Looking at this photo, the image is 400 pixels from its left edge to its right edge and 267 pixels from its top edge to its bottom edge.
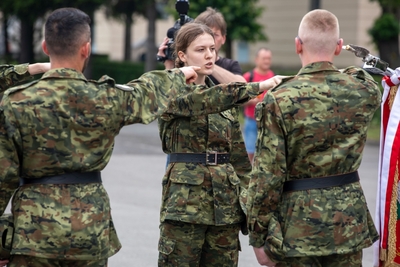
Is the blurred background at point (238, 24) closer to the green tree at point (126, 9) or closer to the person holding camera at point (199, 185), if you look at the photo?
the green tree at point (126, 9)

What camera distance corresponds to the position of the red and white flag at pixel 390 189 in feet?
14.8

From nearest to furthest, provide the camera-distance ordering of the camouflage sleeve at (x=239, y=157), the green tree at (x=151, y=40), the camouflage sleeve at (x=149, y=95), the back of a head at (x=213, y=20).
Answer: the camouflage sleeve at (x=149, y=95)
the camouflage sleeve at (x=239, y=157)
the back of a head at (x=213, y=20)
the green tree at (x=151, y=40)

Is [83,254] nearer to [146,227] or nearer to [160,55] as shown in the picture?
[160,55]

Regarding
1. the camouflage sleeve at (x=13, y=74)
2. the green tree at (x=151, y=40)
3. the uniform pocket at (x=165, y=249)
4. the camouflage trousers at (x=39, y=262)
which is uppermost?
the camouflage sleeve at (x=13, y=74)

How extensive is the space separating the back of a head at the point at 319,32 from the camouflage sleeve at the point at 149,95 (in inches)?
27.0

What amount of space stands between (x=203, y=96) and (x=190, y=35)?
0.50 meters

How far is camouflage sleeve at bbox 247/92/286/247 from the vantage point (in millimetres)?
3787

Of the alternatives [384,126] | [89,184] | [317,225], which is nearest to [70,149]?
[89,184]

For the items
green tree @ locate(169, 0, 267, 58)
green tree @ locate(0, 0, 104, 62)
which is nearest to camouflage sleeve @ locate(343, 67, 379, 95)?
green tree @ locate(169, 0, 267, 58)

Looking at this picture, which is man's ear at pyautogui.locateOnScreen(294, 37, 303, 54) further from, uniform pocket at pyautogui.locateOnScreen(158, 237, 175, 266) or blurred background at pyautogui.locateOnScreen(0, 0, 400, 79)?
blurred background at pyautogui.locateOnScreen(0, 0, 400, 79)

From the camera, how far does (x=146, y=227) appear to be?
7859mm

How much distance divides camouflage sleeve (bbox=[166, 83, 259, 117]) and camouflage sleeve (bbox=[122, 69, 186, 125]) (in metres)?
0.26

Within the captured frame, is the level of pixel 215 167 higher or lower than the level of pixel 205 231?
higher

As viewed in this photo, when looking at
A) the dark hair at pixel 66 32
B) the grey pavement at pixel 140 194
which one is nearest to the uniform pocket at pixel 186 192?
the dark hair at pixel 66 32
